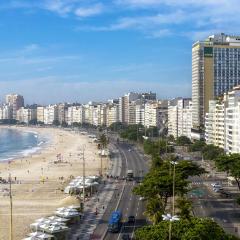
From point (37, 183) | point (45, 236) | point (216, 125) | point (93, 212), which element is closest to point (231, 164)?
point (93, 212)

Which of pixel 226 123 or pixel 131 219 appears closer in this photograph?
pixel 131 219

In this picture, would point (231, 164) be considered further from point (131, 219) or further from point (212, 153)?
point (212, 153)

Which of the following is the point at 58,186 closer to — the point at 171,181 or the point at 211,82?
the point at 171,181

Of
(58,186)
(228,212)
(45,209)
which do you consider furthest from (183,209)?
(58,186)

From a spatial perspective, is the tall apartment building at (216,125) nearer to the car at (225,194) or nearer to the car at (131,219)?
the car at (225,194)

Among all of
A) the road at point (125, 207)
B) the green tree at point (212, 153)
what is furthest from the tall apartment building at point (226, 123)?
the road at point (125, 207)

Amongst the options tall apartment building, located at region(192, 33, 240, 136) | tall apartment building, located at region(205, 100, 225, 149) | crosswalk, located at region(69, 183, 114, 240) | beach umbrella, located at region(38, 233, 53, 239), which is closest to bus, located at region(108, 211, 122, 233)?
crosswalk, located at region(69, 183, 114, 240)
